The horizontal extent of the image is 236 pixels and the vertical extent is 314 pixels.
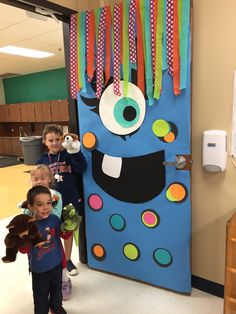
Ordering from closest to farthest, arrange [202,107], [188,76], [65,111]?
[188,76] → [202,107] → [65,111]

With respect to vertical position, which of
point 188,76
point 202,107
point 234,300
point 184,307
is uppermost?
point 188,76

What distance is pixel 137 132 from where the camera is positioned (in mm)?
1883

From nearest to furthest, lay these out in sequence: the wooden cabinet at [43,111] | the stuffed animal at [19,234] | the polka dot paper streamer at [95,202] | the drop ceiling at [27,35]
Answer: the stuffed animal at [19,234] < the polka dot paper streamer at [95,202] < the drop ceiling at [27,35] < the wooden cabinet at [43,111]

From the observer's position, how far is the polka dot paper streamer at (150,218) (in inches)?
75.4

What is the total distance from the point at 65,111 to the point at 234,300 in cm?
616

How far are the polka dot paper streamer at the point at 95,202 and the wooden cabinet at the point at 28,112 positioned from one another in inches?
238

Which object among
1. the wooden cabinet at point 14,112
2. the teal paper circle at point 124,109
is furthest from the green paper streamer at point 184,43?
the wooden cabinet at point 14,112

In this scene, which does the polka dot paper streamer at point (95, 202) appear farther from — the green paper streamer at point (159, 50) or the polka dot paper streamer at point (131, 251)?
the green paper streamer at point (159, 50)

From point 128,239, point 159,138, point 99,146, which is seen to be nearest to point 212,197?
point 159,138

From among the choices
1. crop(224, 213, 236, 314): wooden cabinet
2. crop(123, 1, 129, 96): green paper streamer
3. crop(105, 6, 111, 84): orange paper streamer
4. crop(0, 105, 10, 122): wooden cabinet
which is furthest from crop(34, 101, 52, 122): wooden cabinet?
crop(224, 213, 236, 314): wooden cabinet

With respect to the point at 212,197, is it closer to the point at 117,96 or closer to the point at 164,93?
the point at 164,93

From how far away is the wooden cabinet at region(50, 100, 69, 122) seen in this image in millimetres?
6926

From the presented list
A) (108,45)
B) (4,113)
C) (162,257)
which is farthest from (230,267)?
(4,113)

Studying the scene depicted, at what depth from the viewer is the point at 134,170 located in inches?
76.5
